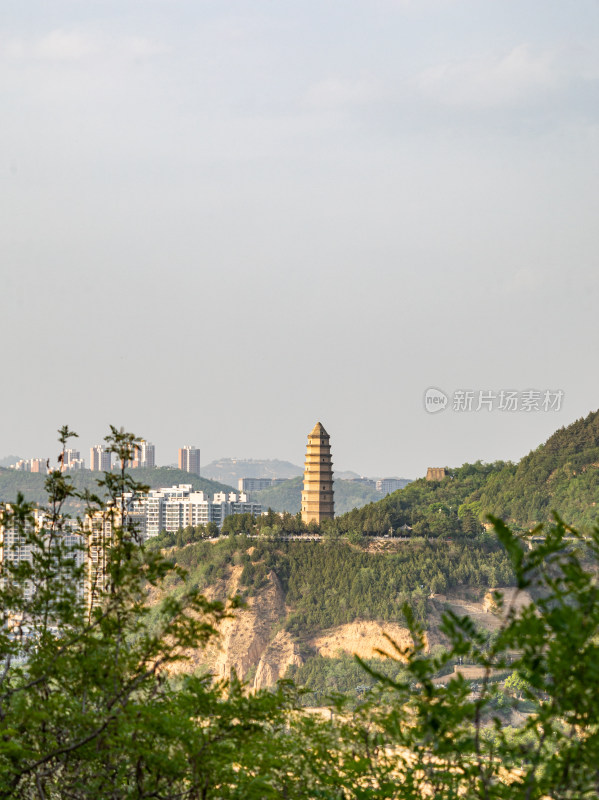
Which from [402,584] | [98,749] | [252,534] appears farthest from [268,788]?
[252,534]

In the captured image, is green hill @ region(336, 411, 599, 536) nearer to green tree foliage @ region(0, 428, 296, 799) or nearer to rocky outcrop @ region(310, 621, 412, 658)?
rocky outcrop @ region(310, 621, 412, 658)

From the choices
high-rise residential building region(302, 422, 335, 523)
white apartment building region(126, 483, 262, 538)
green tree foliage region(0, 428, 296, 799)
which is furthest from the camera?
white apartment building region(126, 483, 262, 538)

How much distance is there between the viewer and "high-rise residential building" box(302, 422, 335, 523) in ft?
206

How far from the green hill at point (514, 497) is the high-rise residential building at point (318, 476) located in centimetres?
144

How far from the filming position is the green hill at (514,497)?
62.0m

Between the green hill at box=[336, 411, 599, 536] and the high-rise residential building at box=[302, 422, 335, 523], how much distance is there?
4.71ft

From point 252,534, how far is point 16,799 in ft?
182

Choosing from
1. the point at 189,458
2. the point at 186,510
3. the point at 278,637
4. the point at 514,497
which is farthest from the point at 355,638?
the point at 189,458

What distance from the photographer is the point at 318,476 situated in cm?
6316

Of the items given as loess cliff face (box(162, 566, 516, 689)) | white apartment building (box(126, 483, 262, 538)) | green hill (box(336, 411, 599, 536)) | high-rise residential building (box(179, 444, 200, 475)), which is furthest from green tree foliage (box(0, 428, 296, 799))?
high-rise residential building (box(179, 444, 200, 475))

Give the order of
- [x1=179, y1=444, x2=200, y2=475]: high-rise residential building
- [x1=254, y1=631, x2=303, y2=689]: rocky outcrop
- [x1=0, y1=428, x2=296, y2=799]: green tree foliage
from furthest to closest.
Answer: [x1=179, y1=444, x2=200, y2=475]: high-rise residential building < [x1=254, y1=631, x2=303, y2=689]: rocky outcrop < [x1=0, y1=428, x2=296, y2=799]: green tree foliage

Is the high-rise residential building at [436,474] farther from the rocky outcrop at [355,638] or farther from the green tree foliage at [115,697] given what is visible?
the green tree foliage at [115,697]

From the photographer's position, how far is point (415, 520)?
209ft

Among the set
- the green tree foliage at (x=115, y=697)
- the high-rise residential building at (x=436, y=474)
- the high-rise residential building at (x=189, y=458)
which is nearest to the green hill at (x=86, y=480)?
the high-rise residential building at (x=189, y=458)
